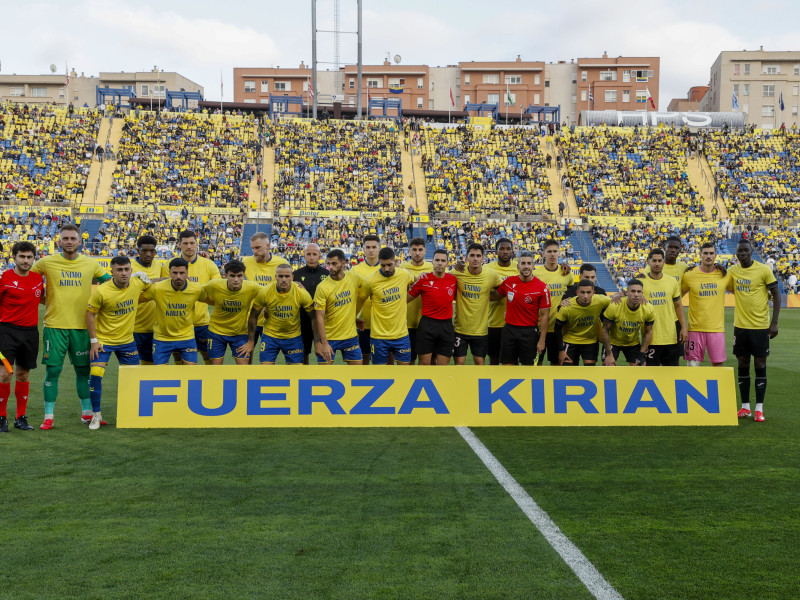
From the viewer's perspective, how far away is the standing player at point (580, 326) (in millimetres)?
8977

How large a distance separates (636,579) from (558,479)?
2013 millimetres

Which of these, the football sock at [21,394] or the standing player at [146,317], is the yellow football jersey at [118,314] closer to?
the standing player at [146,317]

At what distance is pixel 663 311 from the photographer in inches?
357

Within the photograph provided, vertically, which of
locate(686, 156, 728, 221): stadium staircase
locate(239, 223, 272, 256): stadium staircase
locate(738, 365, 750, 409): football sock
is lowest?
locate(738, 365, 750, 409): football sock

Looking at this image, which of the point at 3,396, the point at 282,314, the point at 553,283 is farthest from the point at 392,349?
the point at 3,396

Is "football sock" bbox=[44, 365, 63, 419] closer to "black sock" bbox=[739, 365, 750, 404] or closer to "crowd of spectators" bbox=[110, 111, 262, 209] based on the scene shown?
"black sock" bbox=[739, 365, 750, 404]

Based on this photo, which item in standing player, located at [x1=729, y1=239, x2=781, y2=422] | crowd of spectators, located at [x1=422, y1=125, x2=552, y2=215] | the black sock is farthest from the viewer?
crowd of spectators, located at [x1=422, y1=125, x2=552, y2=215]

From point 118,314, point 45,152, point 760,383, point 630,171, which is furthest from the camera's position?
point 630,171

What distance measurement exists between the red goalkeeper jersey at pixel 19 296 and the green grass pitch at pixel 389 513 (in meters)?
1.20

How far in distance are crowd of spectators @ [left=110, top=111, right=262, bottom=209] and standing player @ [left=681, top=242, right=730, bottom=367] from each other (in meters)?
37.9

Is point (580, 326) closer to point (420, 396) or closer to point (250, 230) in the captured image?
point (420, 396)

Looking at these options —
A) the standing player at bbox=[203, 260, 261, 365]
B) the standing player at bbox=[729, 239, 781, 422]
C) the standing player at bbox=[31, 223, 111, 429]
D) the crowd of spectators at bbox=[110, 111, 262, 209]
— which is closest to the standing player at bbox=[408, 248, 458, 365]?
the standing player at bbox=[203, 260, 261, 365]

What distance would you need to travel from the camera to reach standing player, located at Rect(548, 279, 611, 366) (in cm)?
898

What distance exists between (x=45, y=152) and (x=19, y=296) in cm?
4369
